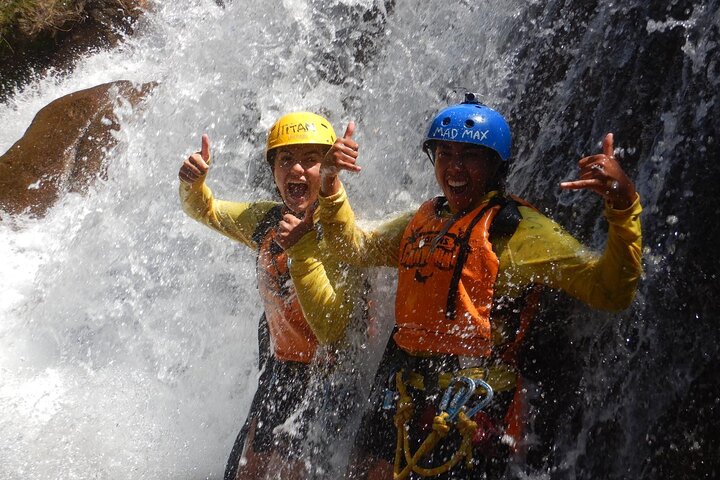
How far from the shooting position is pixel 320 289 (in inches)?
152

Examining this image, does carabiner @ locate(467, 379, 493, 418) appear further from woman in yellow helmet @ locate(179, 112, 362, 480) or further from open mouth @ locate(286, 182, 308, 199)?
open mouth @ locate(286, 182, 308, 199)

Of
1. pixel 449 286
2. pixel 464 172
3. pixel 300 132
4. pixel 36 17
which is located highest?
pixel 36 17

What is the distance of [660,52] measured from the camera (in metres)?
3.90

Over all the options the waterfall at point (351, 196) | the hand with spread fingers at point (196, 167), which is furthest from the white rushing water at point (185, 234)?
the hand with spread fingers at point (196, 167)

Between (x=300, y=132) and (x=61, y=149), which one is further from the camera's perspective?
(x=61, y=149)

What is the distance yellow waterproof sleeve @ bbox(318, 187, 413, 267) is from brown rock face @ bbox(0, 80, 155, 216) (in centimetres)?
555

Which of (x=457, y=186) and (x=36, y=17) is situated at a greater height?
(x=36, y=17)

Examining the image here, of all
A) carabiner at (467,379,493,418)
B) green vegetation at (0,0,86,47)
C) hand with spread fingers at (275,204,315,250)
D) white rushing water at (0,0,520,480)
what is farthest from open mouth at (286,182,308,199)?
green vegetation at (0,0,86,47)

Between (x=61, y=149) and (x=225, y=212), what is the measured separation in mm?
4833

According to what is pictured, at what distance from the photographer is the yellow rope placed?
3131 mm

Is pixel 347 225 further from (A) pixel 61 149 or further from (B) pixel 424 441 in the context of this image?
(A) pixel 61 149

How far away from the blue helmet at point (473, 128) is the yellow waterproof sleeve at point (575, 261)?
332 millimetres

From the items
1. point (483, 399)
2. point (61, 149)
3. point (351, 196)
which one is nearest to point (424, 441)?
point (483, 399)

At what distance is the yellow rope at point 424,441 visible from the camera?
10.3ft
